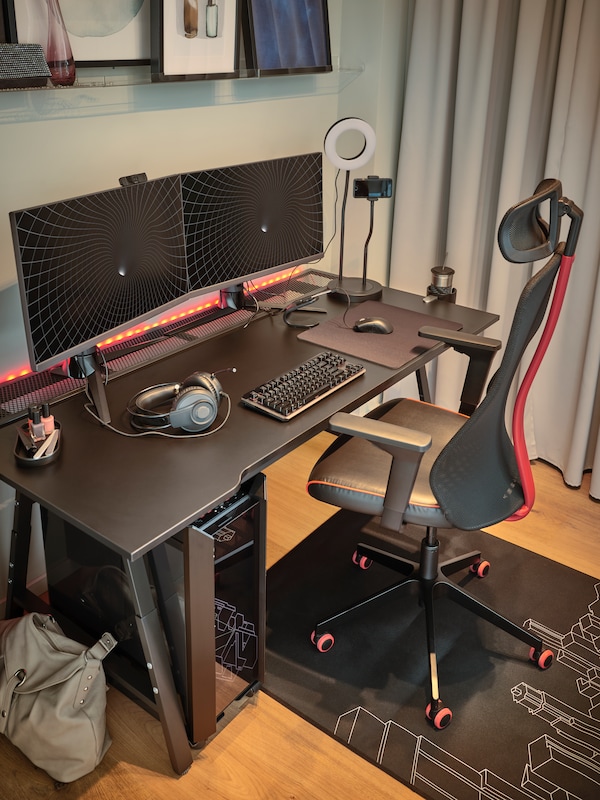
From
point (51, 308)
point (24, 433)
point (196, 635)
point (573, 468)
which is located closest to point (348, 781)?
point (196, 635)

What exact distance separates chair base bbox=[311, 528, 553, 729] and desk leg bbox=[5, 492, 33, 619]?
800mm

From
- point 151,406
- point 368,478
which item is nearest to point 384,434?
point 368,478

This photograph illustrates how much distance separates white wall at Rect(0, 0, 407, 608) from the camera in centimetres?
192

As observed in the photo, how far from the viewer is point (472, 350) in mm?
2201

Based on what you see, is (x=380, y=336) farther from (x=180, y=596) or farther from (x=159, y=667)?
(x=159, y=667)

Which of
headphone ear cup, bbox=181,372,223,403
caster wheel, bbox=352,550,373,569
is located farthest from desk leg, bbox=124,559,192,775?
caster wheel, bbox=352,550,373,569

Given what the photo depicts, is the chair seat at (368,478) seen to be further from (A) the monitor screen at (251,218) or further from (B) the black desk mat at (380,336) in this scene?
(A) the monitor screen at (251,218)

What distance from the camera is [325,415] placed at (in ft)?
6.09

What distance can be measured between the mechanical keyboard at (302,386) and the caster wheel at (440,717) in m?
0.82

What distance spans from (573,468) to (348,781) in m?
1.55

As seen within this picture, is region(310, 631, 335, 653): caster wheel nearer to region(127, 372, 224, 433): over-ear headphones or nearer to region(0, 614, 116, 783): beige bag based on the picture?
region(0, 614, 116, 783): beige bag

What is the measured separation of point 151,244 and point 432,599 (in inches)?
48.6

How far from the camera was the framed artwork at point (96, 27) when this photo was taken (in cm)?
171

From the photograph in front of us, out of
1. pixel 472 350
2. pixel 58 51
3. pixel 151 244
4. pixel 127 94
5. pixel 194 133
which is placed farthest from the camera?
pixel 194 133
